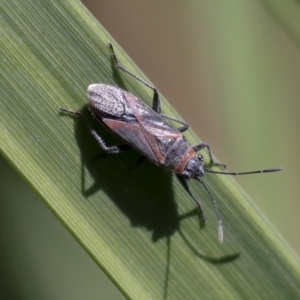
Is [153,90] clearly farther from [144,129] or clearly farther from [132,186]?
[132,186]

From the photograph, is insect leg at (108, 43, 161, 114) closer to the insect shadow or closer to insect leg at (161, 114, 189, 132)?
insect leg at (161, 114, 189, 132)

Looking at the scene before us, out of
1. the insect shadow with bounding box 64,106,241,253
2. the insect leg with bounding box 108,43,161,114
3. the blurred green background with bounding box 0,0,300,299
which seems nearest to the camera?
the insect leg with bounding box 108,43,161,114

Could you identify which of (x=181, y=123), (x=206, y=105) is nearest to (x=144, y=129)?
(x=181, y=123)

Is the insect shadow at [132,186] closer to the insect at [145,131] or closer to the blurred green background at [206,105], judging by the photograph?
the insect at [145,131]

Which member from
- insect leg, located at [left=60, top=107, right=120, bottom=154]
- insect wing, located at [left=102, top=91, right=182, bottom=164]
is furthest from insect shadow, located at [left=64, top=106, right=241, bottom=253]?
insect wing, located at [left=102, top=91, right=182, bottom=164]

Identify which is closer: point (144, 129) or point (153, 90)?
point (153, 90)

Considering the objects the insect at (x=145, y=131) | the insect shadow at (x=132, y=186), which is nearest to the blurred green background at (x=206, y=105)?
the insect shadow at (x=132, y=186)
